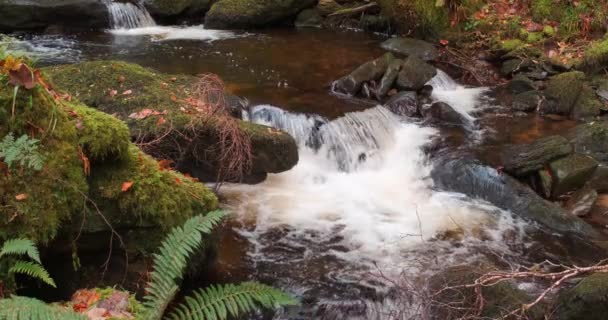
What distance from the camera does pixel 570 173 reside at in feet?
22.9

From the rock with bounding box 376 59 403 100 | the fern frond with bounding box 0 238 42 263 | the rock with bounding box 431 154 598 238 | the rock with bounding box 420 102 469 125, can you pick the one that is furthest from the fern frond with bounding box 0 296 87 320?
the rock with bounding box 376 59 403 100

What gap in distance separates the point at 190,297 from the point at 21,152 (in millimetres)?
1224

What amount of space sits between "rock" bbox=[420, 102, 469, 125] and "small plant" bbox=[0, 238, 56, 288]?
6907mm

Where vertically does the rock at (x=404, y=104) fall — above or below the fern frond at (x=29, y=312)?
below

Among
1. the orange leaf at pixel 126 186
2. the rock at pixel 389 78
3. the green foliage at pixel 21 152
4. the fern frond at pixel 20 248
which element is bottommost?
the rock at pixel 389 78

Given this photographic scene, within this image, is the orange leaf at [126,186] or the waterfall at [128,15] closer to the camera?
the orange leaf at [126,186]

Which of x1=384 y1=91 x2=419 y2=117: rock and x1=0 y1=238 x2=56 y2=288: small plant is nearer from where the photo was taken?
x1=0 y1=238 x2=56 y2=288: small plant

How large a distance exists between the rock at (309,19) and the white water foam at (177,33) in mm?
1886

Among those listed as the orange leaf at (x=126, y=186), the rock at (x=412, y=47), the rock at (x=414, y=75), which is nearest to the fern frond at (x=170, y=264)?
the orange leaf at (x=126, y=186)

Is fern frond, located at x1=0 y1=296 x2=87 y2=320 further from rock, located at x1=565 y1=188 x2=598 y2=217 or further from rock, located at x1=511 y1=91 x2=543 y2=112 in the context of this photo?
rock, located at x1=511 y1=91 x2=543 y2=112

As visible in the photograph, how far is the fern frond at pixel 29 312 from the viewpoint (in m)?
2.42

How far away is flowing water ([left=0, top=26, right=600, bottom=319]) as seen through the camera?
534cm

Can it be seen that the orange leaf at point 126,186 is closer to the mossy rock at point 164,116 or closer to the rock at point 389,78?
the mossy rock at point 164,116

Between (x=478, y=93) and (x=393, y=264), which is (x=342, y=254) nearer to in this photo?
(x=393, y=264)
